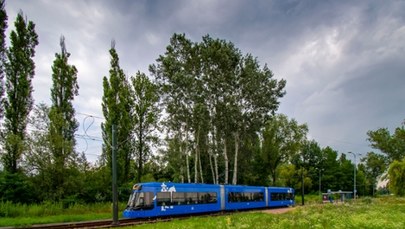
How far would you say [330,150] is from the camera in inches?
4183

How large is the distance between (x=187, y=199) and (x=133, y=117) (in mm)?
13155

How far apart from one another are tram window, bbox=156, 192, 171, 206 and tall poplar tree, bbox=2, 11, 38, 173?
42.6 ft

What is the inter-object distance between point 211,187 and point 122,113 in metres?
12.4


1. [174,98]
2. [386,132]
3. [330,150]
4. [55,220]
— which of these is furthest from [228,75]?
[330,150]

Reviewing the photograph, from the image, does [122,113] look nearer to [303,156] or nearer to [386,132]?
[386,132]

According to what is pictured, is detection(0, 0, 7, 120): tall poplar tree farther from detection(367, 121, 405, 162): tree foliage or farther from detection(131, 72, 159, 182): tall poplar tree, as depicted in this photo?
detection(367, 121, 405, 162): tree foliage

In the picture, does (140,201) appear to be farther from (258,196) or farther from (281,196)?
(281,196)

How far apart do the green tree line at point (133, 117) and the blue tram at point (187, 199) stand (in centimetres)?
380

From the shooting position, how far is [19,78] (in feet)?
114

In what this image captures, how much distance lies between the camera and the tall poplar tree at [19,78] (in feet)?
109

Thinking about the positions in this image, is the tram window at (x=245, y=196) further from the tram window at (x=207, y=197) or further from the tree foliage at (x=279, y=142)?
the tree foliage at (x=279, y=142)

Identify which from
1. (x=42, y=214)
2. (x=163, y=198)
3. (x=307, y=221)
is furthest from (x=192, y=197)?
(x=307, y=221)

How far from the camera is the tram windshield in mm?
26219

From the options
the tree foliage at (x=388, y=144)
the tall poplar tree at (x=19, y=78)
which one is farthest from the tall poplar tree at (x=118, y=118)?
the tree foliage at (x=388, y=144)
